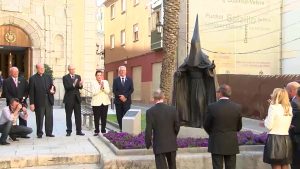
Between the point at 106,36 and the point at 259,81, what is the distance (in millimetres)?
27433

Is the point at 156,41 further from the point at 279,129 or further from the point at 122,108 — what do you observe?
the point at 279,129

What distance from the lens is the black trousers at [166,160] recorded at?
288 inches

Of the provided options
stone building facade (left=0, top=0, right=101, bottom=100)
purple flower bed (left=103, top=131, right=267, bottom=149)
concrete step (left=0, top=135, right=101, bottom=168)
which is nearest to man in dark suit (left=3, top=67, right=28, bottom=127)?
concrete step (left=0, top=135, right=101, bottom=168)

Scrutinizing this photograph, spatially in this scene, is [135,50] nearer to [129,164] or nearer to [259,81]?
[259,81]

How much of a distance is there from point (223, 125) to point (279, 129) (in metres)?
0.94

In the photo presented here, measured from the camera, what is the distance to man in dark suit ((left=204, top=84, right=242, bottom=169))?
23.4 ft

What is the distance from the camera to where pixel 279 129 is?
737 centimetres

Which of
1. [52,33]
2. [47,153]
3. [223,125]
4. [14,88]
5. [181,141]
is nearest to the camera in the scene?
[223,125]

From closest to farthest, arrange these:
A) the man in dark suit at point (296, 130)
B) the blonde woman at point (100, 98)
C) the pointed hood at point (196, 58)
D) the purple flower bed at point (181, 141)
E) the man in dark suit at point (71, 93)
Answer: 1. the man in dark suit at point (296, 130)
2. the purple flower bed at point (181, 141)
3. the pointed hood at point (196, 58)
4. the man in dark suit at point (71, 93)
5. the blonde woman at point (100, 98)

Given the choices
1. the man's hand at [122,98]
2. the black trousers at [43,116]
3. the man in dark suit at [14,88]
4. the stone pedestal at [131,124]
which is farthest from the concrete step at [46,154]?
the man's hand at [122,98]

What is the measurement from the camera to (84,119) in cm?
1530

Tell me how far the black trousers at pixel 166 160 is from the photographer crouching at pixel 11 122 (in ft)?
14.7

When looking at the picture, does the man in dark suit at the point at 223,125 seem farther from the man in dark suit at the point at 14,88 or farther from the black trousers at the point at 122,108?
the man in dark suit at the point at 14,88

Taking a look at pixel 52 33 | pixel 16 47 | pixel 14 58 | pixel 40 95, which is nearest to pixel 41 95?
pixel 40 95
